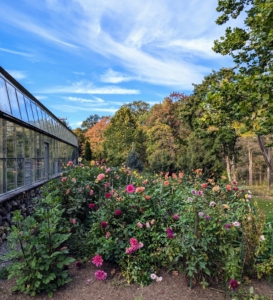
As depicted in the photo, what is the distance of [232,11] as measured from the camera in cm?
673

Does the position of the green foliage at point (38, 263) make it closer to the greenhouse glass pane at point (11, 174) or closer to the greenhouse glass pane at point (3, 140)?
the greenhouse glass pane at point (3, 140)

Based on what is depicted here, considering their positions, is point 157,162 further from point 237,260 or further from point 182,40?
point 237,260

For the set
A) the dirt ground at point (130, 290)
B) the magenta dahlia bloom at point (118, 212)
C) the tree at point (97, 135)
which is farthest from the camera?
the tree at point (97, 135)

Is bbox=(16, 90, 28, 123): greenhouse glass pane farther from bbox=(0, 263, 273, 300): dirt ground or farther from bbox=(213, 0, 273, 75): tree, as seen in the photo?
bbox=(213, 0, 273, 75): tree

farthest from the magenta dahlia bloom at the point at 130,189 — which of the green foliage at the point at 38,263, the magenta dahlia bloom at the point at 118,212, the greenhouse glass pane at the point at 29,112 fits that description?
the greenhouse glass pane at the point at 29,112

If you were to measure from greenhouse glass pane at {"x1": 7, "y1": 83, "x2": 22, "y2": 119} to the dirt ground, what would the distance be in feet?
12.9

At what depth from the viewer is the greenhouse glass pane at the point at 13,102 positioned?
5.42 metres

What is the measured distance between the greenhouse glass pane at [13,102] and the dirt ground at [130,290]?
392 centimetres

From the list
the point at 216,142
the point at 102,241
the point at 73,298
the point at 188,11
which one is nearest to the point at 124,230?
the point at 102,241

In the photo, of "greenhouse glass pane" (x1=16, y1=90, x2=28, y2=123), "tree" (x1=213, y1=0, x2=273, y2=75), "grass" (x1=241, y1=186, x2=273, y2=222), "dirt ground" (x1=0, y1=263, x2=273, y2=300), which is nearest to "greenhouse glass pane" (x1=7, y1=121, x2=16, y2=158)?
"greenhouse glass pane" (x1=16, y1=90, x2=28, y2=123)

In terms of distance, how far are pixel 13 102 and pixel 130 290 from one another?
15.9 ft

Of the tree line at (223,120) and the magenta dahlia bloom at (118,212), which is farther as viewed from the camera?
the tree line at (223,120)

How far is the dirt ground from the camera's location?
83.0 inches

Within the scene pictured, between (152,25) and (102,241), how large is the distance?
533 cm
